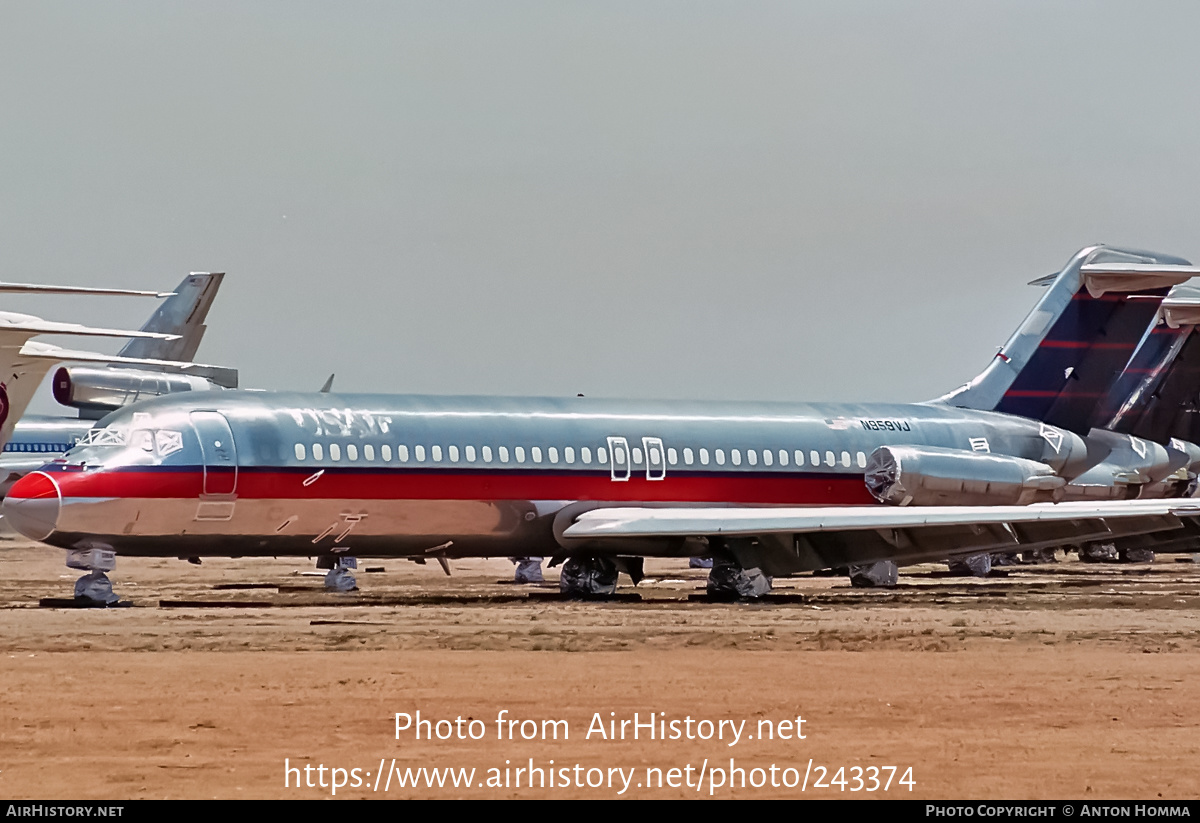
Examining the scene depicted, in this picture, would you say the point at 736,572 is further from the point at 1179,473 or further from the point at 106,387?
the point at 106,387

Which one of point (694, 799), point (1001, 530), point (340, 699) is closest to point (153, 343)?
point (1001, 530)

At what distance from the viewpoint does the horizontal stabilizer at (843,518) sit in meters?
37.4

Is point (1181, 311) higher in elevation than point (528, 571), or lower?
higher

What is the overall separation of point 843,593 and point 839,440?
3.27 meters

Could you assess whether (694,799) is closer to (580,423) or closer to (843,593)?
(580,423)

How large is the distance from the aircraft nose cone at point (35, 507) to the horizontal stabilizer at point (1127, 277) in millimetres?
24558

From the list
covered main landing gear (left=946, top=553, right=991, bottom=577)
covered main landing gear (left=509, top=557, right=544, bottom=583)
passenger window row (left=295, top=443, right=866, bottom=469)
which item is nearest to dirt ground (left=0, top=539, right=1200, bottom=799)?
passenger window row (left=295, top=443, right=866, bottom=469)

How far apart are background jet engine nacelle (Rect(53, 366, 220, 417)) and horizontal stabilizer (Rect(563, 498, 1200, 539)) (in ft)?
114

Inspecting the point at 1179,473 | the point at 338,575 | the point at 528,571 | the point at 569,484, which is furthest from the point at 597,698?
the point at 1179,473

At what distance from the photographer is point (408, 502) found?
37.0 metres

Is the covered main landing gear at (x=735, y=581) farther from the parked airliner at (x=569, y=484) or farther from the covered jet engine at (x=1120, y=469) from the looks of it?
the covered jet engine at (x=1120, y=469)

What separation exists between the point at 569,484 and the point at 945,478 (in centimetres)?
840

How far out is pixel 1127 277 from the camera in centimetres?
4641

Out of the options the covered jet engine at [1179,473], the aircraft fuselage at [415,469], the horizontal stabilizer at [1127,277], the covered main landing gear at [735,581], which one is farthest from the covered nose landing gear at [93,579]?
the covered jet engine at [1179,473]
